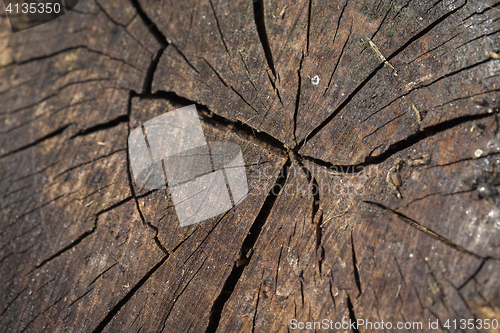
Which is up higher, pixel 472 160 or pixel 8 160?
pixel 8 160

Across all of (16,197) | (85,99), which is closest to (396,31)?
(85,99)

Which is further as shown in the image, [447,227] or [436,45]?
[436,45]

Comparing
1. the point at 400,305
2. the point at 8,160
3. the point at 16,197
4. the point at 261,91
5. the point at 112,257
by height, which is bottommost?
the point at 400,305

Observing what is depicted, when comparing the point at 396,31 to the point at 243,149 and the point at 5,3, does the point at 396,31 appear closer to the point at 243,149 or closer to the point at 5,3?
the point at 243,149

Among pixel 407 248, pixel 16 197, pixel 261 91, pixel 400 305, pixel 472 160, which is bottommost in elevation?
pixel 400 305

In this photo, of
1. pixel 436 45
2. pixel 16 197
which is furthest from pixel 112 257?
pixel 436 45

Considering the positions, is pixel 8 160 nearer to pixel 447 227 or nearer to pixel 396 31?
pixel 396 31
